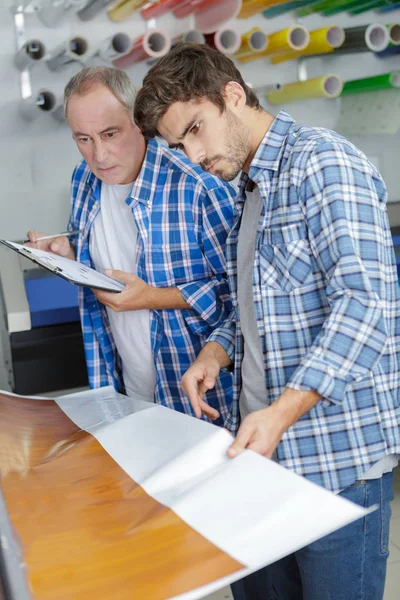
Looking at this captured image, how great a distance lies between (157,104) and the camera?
1259mm

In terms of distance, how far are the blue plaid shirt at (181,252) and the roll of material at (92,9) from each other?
2.81 ft

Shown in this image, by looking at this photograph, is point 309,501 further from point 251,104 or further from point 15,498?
point 251,104

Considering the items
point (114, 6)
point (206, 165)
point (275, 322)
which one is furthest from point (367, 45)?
point (275, 322)

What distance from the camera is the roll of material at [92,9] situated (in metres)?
2.33

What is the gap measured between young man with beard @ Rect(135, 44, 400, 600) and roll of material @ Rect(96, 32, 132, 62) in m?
1.03

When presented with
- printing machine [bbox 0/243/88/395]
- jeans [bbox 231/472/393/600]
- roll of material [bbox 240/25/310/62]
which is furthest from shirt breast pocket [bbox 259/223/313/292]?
roll of material [bbox 240/25/310/62]

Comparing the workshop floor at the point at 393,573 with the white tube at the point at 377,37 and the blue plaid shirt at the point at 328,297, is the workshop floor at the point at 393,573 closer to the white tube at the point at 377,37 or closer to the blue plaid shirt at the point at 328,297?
the blue plaid shirt at the point at 328,297

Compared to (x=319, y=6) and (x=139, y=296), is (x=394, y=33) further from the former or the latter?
(x=139, y=296)

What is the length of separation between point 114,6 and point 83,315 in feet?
3.63

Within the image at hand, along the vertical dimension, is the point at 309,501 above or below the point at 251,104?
below

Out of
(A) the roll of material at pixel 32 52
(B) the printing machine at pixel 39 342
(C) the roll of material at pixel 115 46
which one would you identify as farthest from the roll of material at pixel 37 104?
(B) the printing machine at pixel 39 342

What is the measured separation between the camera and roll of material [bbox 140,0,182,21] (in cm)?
230

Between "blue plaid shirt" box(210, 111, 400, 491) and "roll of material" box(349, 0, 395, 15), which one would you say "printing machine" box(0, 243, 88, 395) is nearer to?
"blue plaid shirt" box(210, 111, 400, 491)

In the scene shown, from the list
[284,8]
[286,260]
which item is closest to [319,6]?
[284,8]
